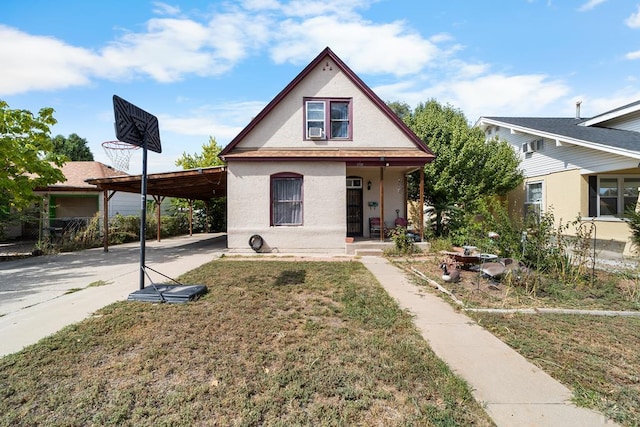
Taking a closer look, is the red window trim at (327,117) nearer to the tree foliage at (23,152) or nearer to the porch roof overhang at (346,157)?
the porch roof overhang at (346,157)

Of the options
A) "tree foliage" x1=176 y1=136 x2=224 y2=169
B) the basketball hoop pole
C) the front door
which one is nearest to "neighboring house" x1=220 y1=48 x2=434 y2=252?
the front door

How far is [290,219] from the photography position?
1160cm

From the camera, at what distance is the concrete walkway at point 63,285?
448 cm

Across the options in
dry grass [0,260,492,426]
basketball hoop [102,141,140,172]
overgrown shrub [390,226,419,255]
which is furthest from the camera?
basketball hoop [102,141,140,172]

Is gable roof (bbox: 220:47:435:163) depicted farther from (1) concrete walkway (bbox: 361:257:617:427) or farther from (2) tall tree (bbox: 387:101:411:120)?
(2) tall tree (bbox: 387:101:411:120)

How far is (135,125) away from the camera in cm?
584

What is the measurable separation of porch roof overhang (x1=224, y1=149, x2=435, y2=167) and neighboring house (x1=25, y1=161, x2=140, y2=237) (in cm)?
1058

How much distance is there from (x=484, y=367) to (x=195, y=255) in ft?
32.9

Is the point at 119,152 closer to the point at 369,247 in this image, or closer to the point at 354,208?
the point at 354,208

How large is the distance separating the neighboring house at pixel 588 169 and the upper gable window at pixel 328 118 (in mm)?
7741

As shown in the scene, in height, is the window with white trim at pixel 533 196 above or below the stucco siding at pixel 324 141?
below

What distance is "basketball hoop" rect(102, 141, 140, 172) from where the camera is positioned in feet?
56.5

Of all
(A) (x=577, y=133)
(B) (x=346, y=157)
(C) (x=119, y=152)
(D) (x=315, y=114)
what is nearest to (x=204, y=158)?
(C) (x=119, y=152)

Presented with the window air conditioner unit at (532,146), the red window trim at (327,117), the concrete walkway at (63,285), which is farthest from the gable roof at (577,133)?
the concrete walkway at (63,285)
